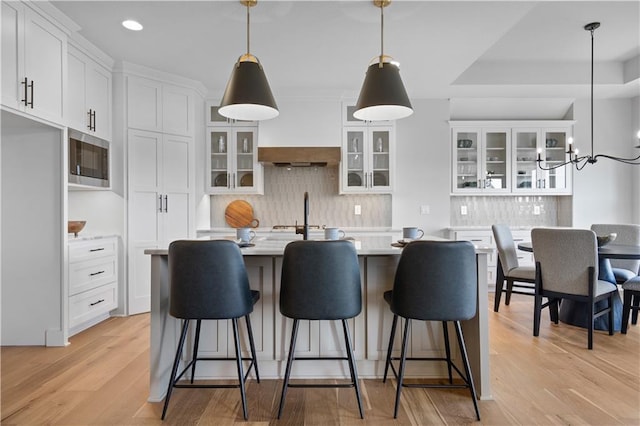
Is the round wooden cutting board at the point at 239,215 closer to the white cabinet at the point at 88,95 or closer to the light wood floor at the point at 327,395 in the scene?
the white cabinet at the point at 88,95

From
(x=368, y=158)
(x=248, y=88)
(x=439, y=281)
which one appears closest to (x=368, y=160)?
(x=368, y=158)

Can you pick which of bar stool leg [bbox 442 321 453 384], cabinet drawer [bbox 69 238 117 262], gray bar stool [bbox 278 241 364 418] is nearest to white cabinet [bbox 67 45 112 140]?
cabinet drawer [bbox 69 238 117 262]

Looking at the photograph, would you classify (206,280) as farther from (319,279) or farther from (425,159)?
(425,159)

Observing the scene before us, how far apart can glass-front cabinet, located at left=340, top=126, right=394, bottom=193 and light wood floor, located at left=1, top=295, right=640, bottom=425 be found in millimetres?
2437

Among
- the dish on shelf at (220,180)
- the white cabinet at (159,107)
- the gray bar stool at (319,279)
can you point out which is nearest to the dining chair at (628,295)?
the gray bar stool at (319,279)

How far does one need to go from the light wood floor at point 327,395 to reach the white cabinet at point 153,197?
1.04m

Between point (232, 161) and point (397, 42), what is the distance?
8.18 feet

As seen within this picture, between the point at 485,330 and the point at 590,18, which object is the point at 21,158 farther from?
the point at 590,18

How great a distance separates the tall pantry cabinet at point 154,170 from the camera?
3.80 meters

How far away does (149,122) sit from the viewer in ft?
12.9

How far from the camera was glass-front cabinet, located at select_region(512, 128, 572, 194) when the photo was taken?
16.3ft

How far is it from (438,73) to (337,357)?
10.6 ft

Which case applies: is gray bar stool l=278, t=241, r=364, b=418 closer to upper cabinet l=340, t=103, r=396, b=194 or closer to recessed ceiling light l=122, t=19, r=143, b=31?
recessed ceiling light l=122, t=19, r=143, b=31

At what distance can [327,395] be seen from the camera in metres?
2.15
